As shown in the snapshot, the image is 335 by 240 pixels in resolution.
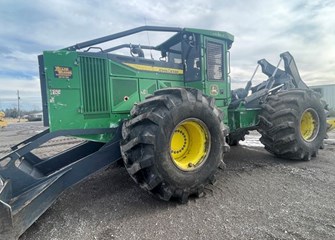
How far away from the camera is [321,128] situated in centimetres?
634

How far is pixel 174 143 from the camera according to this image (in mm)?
4062

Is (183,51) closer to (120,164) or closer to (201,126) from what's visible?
(201,126)

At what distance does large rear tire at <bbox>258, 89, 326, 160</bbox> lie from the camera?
5.54 metres

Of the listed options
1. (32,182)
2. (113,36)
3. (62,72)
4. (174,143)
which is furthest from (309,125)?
(32,182)

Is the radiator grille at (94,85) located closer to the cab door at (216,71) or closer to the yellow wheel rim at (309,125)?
the cab door at (216,71)

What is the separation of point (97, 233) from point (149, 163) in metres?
1.06

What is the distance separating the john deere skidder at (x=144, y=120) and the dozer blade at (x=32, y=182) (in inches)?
0.5

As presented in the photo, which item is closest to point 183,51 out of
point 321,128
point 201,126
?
point 201,126

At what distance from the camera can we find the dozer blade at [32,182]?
2.71 meters

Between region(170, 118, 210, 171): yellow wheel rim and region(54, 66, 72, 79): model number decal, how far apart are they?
1.94m

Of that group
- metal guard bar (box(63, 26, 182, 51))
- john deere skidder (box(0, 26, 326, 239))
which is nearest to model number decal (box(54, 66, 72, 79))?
john deere skidder (box(0, 26, 326, 239))

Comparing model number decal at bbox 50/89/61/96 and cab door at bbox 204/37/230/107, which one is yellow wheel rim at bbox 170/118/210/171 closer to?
cab door at bbox 204/37/230/107

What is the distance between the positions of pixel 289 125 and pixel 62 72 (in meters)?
4.68

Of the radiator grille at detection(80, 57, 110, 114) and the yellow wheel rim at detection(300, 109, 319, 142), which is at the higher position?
the radiator grille at detection(80, 57, 110, 114)
